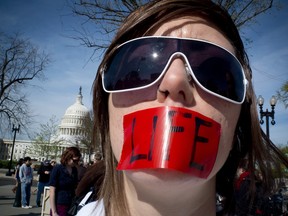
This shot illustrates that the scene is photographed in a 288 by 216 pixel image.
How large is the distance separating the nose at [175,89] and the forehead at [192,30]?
20cm

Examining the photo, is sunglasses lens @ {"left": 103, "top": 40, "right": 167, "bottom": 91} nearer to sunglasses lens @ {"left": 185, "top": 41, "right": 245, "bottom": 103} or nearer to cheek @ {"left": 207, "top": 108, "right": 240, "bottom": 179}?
sunglasses lens @ {"left": 185, "top": 41, "right": 245, "bottom": 103}

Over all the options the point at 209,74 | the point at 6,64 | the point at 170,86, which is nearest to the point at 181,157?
the point at 170,86

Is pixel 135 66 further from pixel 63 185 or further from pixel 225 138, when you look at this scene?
pixel 63 185

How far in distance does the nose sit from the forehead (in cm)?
20

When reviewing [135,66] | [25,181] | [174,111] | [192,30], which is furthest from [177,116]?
[25,181]

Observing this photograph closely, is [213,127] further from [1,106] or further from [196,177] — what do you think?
[1,106]

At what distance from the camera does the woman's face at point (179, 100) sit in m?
0.84

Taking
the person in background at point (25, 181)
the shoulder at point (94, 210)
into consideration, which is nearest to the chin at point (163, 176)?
the shoulder at point (94, 210)

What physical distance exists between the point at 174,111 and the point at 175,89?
9 cm

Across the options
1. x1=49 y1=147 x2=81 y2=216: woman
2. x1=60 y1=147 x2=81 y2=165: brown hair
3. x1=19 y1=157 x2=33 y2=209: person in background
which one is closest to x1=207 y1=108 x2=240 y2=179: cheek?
x1=49 y1=147 x2=81 y2=216: woman

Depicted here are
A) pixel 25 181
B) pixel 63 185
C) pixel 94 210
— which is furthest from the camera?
pixel 25 181

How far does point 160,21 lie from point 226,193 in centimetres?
83

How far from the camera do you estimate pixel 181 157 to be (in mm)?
734

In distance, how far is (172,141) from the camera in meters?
0.74
